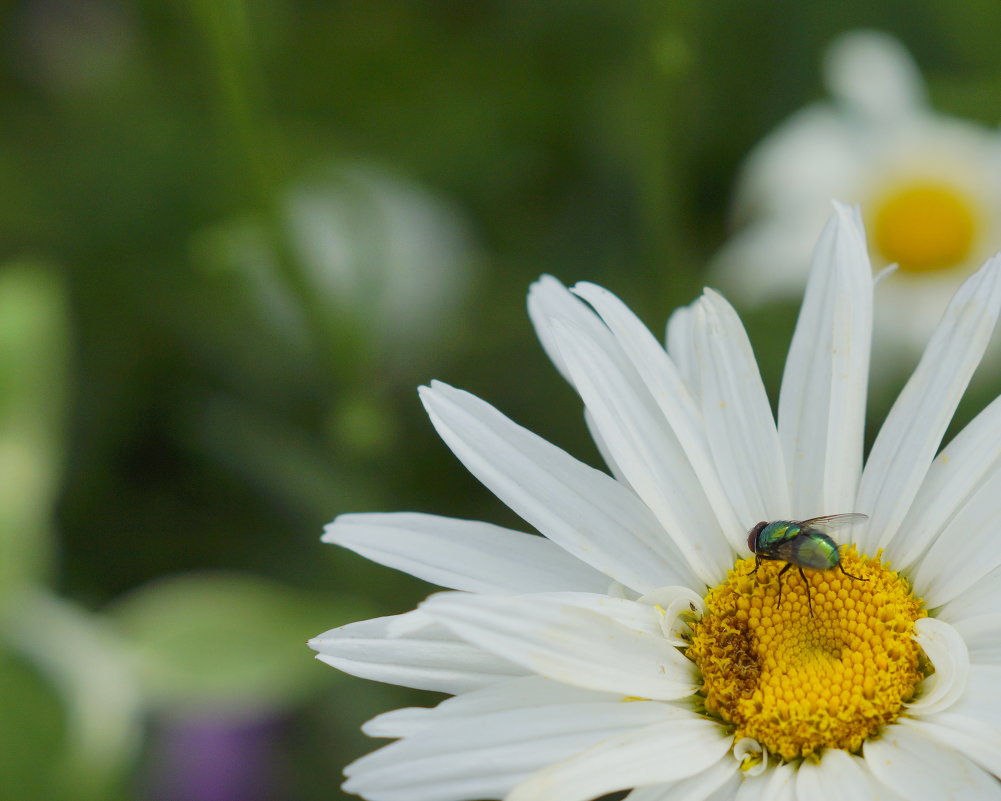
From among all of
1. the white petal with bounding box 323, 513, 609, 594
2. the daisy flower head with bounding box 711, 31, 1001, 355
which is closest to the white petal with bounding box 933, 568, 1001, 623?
the white petal with bounding box 323, 513, 609, 594

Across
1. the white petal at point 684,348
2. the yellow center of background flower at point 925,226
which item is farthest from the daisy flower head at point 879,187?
the white petal at point 684,348

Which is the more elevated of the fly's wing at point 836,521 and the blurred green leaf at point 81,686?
the blurred green leaf at point 81,686

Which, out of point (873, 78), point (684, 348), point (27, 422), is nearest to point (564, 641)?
point (684, 348)

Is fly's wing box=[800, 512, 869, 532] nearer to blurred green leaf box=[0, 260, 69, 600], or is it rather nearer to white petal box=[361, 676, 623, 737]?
white petal box=[361, 676, 623, 737]

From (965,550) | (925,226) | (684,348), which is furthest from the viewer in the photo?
(925,226)

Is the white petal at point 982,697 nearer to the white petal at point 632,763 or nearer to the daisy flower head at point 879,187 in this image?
the white petal at point 632,763

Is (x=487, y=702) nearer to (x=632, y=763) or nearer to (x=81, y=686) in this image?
(x=632, y=763)
